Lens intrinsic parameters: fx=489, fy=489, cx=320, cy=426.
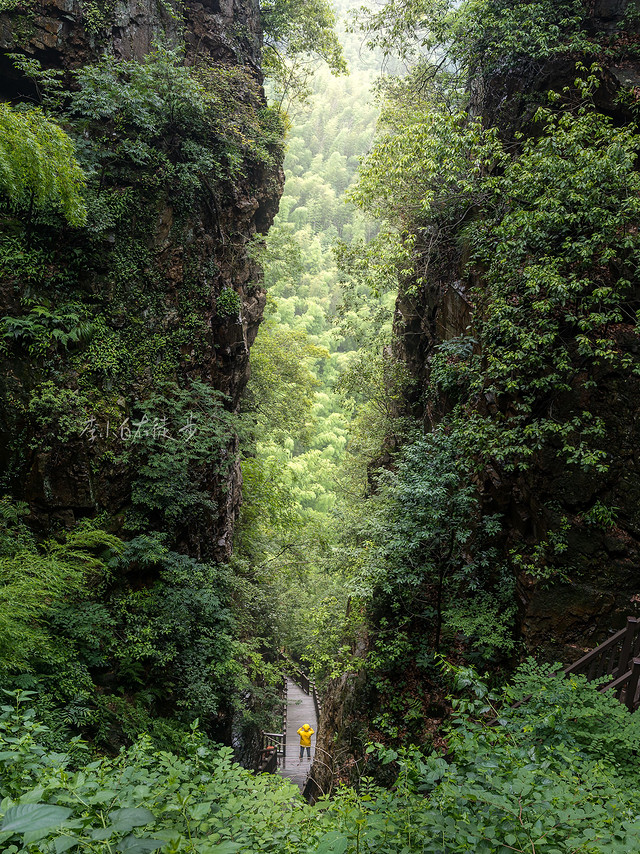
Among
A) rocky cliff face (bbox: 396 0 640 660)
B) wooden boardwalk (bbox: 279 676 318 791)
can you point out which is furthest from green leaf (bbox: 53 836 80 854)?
wooden boardwalk (bbox: 279 676 318 791)

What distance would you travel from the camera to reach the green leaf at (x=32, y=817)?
1235mm

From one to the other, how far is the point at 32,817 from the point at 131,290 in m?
8.99

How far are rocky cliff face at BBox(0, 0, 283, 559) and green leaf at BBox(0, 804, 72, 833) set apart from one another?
6.60 m

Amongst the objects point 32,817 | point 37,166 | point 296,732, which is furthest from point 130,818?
point 296,732

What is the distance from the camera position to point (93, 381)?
8.09 m

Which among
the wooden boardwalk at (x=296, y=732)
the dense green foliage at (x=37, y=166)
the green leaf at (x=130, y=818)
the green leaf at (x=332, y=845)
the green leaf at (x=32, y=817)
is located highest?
the dense green foliage at (x=37, y=166)

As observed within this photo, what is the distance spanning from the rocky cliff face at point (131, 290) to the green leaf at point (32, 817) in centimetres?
660

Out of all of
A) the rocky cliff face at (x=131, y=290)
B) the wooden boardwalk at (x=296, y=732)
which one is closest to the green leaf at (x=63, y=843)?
the rocky cliff face at (x=131, y=290)

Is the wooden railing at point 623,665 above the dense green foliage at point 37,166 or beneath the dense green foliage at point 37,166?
beneath

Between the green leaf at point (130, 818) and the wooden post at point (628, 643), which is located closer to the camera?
the green leaf at point (130, 818)

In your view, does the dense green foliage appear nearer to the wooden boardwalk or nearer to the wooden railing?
the wooden railing

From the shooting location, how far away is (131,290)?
9.08 meters

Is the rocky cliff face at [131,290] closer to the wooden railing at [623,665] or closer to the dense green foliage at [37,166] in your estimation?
the dense green foliage at [37,166]

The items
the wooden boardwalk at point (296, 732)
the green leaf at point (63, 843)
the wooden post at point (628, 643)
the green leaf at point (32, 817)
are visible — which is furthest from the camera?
the wooden boardwalk at point (296, 732)
